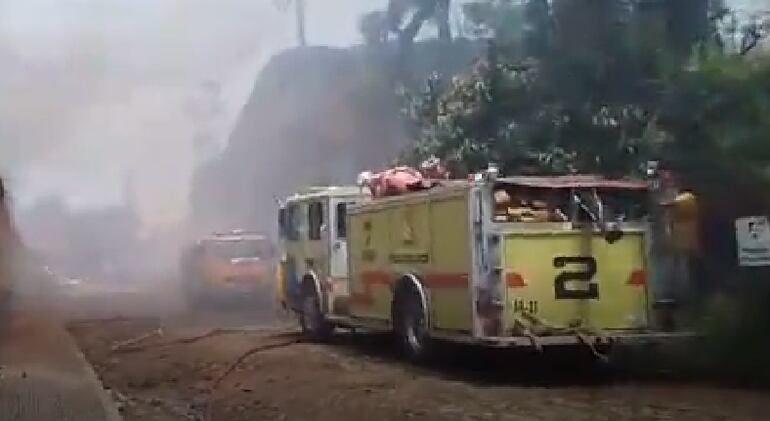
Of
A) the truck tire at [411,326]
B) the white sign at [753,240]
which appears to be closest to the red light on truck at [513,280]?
the truck tire at [411,326]

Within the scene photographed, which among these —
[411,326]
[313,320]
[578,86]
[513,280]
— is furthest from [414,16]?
[513,280]

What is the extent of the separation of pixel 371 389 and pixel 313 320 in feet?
17.5

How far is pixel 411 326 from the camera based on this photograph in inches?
514

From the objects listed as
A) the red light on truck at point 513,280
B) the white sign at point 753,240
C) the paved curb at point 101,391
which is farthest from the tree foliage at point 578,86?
the paved curb at point 101,391

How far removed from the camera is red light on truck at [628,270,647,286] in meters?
11.5

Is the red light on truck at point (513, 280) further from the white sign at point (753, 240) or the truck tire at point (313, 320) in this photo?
the truck tire at point (313, 320)

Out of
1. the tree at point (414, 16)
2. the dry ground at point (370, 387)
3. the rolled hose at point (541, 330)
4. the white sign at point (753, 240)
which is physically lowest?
the dry ground at point (370, 387)

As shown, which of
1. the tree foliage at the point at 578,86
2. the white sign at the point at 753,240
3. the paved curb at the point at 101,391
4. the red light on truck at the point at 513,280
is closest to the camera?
the paved curb at the point at 101,391

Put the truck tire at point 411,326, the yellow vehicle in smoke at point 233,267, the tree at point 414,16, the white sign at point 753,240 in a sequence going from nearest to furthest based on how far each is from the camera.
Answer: the white sign at point 753,240 → the truck tire at point 411,326 → the yellow vehicle in smoke at point 233,267 → the tree at point 414,16

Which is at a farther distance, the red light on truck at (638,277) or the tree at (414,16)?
the tree at (414,16)

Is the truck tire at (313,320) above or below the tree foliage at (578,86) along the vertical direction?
below

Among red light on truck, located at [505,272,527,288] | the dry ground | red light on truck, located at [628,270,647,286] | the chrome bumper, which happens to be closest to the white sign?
the chrome bumper

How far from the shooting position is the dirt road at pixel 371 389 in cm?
969

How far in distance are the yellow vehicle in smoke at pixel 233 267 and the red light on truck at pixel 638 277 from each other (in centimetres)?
1421
